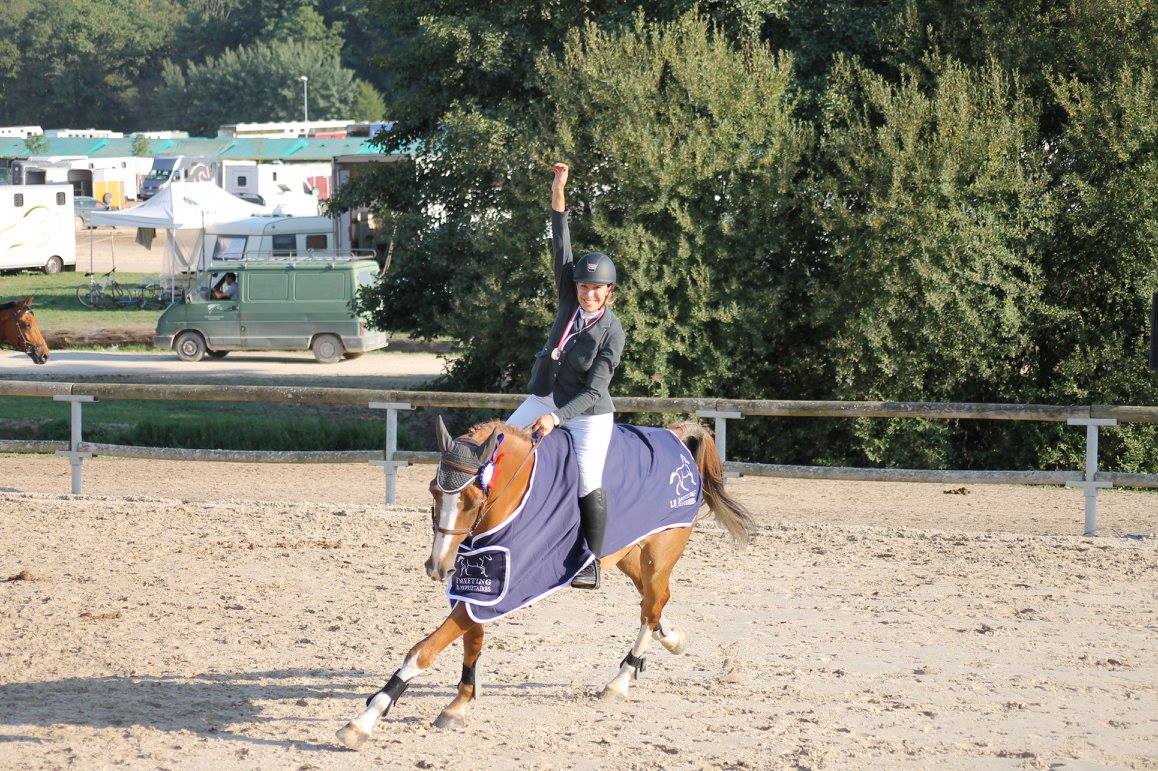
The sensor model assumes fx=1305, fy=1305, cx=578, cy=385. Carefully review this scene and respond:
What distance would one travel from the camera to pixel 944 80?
50.4 feet

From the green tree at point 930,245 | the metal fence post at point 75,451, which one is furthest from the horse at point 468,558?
the green tree at point 930,245

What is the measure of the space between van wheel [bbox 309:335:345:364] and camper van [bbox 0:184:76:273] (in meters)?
18.7

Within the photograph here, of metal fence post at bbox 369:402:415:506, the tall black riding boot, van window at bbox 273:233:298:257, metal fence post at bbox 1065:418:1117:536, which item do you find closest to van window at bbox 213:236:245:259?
van window at bbox 273:233:298:257

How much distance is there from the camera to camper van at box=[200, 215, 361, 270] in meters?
34.1

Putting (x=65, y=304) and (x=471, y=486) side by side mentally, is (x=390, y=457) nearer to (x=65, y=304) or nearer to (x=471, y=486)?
(x=471, y=486)

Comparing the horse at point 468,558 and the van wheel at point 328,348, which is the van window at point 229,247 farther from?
the horse at point 468,558

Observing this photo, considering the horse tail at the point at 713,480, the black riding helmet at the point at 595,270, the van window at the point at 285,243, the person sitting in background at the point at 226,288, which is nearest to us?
the black riding helmet at the point at 595,270

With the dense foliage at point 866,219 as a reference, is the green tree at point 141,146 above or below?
above

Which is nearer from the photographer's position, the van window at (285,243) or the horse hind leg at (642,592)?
the horse hind leg at (642,592)

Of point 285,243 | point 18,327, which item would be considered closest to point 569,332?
point 18,327

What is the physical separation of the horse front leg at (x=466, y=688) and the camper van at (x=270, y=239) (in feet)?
92.5

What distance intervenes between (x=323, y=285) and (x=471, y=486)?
22.2m

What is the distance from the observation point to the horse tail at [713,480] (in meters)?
7.37

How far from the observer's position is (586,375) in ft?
20.3
